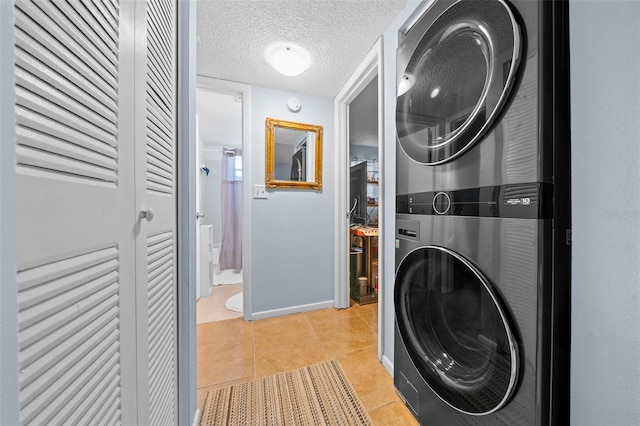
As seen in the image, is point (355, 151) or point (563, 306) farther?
point (355, 151)

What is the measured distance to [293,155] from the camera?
2.14m

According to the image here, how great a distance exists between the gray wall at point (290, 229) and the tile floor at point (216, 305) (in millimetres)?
340

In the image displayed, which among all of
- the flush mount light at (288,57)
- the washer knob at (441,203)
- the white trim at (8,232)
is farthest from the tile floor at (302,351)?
the flush mount light at (288,57)

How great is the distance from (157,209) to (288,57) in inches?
53.8

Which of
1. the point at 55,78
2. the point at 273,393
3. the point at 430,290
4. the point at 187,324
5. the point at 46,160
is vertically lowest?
the point at 273,393

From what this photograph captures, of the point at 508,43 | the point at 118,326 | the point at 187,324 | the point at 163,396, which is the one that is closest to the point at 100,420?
the point at 118,326

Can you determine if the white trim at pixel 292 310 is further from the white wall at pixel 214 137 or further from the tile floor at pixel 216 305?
the white wall at pixel 214 137

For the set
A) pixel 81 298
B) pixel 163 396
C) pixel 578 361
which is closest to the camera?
pixel 81 298

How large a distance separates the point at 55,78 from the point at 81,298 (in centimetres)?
33

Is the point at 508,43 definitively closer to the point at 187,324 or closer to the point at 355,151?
the point at 187,324

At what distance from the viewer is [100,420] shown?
393mm

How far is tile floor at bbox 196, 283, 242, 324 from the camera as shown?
203cm

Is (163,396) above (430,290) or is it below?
below

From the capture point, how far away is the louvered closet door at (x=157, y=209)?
1.80 feet
